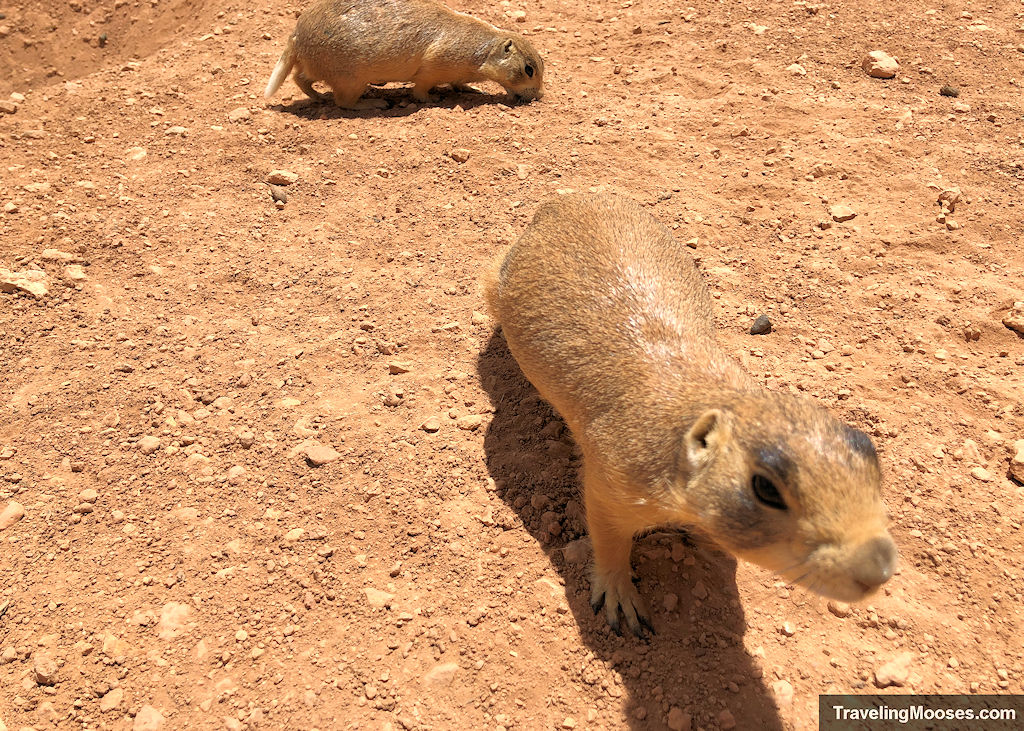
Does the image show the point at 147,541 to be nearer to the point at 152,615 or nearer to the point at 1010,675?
the point at 152,615

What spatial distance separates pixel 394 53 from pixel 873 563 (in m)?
6.44

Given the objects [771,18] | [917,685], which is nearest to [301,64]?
[771,18]

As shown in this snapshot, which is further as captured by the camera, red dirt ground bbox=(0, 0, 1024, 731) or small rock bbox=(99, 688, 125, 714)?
red dirt ground bbox=(0, 0, 1024, 731)

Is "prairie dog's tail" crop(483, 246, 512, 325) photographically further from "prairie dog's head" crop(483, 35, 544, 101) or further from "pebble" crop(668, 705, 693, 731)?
"prairie dog's head" crop(483, 35, 544, 101)

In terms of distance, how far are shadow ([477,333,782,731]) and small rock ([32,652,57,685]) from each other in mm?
2019

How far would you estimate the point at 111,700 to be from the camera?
9.68ft

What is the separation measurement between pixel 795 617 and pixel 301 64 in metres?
6.43

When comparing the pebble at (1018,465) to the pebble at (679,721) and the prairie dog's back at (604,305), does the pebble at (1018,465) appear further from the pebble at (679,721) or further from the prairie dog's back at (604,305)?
the pebble at (679,721)

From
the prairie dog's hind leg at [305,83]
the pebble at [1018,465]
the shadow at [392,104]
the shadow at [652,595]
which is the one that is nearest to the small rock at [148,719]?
the shadow at [652,595]

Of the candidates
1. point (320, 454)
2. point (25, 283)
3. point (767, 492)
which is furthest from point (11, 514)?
point (767, 492)

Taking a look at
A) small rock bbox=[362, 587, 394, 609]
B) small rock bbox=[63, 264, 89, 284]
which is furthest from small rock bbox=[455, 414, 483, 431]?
small rock bbox=[63, 264, 89, 284]

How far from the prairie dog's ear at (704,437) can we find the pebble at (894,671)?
4.24ft

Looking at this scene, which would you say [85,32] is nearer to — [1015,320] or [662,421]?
[662,421]

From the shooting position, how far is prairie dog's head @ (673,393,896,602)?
2201 mm
